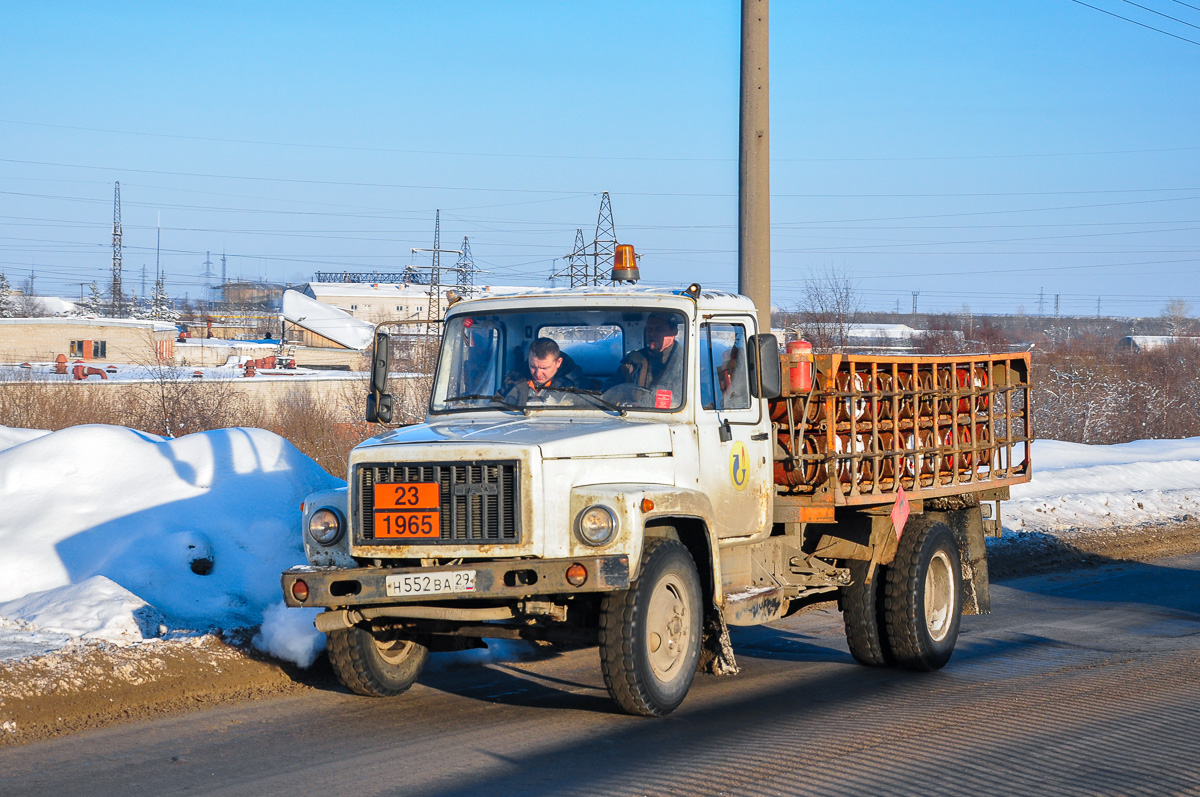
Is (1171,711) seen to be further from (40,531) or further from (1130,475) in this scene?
(1130,475)

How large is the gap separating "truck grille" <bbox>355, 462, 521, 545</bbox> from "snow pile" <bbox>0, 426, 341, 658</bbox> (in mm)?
2806

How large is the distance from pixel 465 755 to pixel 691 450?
2211mm

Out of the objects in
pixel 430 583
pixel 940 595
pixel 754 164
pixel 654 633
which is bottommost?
pixel 940 595

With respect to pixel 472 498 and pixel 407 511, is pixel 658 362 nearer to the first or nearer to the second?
pixel 472 498

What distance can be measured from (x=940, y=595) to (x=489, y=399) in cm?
385

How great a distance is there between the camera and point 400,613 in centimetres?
641

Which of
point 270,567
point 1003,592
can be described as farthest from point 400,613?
point 1003,592

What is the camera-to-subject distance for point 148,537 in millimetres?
9469

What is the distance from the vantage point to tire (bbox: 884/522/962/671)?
27.1 feet

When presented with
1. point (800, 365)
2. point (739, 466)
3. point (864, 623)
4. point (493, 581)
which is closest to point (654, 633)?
point (493, 581)

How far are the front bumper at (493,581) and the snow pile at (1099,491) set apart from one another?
10201 mm

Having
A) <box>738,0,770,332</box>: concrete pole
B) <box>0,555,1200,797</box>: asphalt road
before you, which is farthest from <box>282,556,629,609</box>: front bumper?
<box>738,0,770,332</box>: concrete pole

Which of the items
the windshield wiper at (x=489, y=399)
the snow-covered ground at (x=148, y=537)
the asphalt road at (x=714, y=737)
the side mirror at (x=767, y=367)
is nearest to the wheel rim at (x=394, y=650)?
the asphalt road at (x=714, y=737)

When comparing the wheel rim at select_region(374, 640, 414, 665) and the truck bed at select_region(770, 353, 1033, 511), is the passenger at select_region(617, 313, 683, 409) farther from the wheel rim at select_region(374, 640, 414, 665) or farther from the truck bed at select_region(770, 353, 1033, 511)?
the wheel rim at select_region(374, 640, 414, 665)
